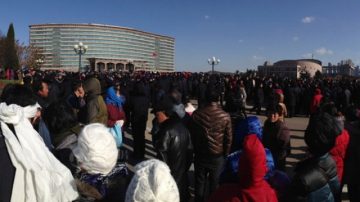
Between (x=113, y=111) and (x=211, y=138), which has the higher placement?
(x=113, y=111)

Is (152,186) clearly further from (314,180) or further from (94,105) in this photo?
(94,105)

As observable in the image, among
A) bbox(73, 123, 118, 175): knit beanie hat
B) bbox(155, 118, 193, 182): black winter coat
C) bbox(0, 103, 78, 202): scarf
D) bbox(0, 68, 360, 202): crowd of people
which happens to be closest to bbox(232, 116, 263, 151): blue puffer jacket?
bbox(0, 68, 360, 202): crowd of people

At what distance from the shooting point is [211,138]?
493 centimetres

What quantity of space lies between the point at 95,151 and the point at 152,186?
67 centimetres

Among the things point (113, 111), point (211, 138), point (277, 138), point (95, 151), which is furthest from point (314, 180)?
point (113, 111)

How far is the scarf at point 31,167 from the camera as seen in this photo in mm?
2246

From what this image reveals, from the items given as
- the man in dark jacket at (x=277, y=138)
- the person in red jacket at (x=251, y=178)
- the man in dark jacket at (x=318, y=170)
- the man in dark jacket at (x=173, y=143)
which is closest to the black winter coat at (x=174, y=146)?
the man in dark jacket at (x=173, y=143)

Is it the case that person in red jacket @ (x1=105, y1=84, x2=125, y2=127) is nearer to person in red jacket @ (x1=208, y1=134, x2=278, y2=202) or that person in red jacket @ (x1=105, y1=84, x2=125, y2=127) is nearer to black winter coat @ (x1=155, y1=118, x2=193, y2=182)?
black winter coat @ (x1=155, y1=118, x2=193, y2=182)

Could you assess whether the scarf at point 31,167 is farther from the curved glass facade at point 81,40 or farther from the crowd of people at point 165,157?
the curved glass facade at point 81,40

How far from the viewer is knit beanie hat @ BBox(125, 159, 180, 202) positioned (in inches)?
79.2

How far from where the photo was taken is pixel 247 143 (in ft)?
7.44

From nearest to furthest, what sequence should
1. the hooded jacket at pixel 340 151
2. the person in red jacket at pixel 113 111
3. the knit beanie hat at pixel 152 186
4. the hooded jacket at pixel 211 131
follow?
the knit beanie hat at pixel 152 186
the hooded jacket at pixel 340 151
the hooded jacket at pixel 211 131
the person in red jacket at pixel 113 111

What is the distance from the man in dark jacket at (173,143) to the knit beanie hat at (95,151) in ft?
5.68

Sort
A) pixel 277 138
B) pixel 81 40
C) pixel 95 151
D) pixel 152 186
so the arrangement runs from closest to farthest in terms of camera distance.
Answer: pixel 152 186 < pixel 95 151 < pixel 277 138 < pixel 81 40
